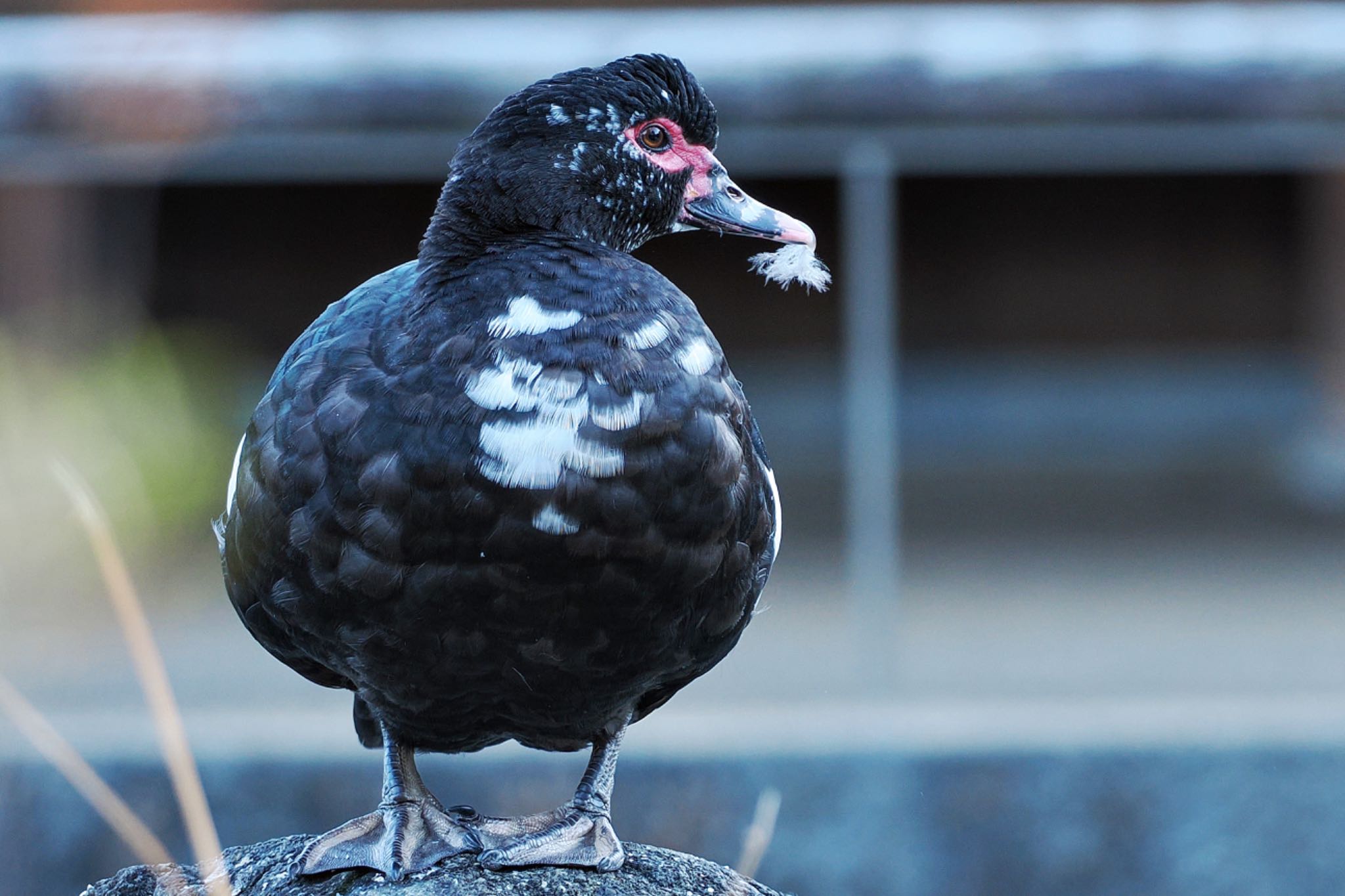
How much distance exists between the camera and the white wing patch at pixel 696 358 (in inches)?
72.4

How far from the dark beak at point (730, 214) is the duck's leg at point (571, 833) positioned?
755mm

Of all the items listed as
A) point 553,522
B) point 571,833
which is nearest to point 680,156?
point 553,522

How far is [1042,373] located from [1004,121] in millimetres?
8761

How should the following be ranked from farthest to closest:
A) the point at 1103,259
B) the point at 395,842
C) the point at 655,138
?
the point at 1103,259 < the point at 395,842 < the point at 655,138

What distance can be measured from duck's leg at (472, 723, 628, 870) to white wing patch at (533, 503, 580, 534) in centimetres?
55

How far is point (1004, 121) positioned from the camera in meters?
4.79

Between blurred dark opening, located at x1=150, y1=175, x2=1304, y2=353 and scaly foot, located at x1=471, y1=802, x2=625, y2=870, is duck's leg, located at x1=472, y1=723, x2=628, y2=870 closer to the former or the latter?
scaly foot, located at x1=471, y1=802, x2=625, y2=870

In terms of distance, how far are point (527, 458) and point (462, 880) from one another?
70 cm

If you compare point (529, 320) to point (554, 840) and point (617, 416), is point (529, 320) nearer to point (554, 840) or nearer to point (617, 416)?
point (617, 416)

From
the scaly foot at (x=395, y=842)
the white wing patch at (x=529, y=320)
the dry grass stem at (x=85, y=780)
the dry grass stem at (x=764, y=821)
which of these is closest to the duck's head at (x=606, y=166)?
the white wing patch at (x=529, y=320)

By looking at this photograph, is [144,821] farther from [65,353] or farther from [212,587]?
[212,587]

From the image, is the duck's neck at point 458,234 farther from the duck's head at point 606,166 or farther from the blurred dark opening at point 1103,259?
the blurred dark opening at point 1103,259

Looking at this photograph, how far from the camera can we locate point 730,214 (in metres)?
2.09

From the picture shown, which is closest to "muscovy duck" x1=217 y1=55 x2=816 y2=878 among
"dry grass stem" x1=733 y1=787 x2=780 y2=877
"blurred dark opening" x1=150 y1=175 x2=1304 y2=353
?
"dry grass stem" x1=733 y1=787 x2=780 y2=877
